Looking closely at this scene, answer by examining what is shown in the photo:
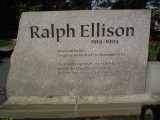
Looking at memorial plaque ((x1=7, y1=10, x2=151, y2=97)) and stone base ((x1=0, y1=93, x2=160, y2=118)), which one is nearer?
stone base ((x1=0, y1=93, x2=160, y2=118))

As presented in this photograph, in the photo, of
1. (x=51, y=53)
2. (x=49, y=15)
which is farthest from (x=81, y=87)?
(x=49, y=15)

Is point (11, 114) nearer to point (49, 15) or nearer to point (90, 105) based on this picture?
point (90, 105)

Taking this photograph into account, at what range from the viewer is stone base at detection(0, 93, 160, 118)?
270cm

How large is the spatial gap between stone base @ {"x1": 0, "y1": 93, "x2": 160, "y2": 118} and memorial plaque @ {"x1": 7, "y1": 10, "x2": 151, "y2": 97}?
172mm

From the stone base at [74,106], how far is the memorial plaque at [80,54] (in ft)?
0.56

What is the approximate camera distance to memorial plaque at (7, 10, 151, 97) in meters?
2.97

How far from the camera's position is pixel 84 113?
8.90ft

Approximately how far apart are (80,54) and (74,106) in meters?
1.13

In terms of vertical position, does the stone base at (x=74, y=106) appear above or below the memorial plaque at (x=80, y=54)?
below

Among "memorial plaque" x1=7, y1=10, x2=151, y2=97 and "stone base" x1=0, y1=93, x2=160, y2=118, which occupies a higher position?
"memorial plaque" x1=7, y1=10, x2=151, y2=97

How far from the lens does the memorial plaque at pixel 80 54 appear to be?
9.75 ft

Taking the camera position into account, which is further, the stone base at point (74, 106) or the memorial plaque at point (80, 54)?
the memorial plaque at point (80, 54)

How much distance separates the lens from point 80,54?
122 inches

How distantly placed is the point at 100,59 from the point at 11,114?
7.06 ft
